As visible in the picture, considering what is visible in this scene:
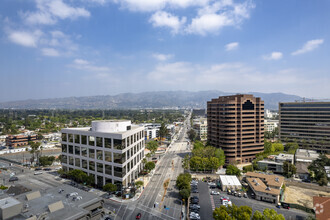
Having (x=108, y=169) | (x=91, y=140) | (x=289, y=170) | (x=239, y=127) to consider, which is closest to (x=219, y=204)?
(x=108, y=169)

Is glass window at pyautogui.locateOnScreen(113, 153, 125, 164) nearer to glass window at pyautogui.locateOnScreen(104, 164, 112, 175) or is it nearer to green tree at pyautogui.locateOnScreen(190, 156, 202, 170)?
glass window at pyautogui.locateOnScreen(104, 164, 112, 175)

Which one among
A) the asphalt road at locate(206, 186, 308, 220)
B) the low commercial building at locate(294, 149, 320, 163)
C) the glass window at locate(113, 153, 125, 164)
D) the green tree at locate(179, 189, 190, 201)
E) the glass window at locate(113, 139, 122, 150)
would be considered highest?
the glass window at locate(113, 139, 122, 150)

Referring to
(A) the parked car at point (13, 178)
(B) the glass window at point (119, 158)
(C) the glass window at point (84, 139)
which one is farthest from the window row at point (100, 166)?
(A) the parked car at point (13, 178)

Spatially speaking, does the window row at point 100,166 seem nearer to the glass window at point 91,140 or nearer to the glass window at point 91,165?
the glass window at point 91,165

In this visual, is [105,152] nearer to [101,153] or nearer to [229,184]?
[101,153]

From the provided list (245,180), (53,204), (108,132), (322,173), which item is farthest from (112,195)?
(322,173)

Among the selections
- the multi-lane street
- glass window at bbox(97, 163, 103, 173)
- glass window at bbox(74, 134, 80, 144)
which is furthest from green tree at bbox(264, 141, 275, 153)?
glass window at bbox(74, 134, 80, 144)

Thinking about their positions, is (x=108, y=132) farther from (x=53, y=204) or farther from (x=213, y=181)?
(x=213, y=181)
